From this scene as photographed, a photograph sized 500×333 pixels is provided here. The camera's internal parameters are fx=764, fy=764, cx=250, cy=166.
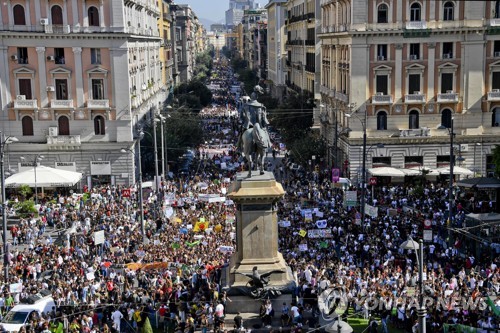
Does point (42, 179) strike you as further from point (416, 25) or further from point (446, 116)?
point (446, 116)

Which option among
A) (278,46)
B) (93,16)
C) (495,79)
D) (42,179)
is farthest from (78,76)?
(278,46)

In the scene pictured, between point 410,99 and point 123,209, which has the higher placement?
point 410,99

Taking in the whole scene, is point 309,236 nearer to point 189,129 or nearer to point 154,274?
point 154,274

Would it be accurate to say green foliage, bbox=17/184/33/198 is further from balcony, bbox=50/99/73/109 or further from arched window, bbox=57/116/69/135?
balcony, bbox=50/99/73/109

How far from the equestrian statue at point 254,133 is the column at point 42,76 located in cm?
3306

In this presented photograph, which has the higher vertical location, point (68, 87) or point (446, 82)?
point (68, 87)

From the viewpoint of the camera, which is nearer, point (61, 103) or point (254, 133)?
point (254, 133)

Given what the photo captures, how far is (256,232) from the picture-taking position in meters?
25.8

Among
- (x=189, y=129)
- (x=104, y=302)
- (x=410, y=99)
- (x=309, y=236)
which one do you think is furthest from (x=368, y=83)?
(x=104, y=302)

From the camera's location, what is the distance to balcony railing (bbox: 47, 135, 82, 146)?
2227 inches

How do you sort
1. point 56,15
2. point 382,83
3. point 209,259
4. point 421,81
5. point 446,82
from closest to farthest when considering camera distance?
1. point 209,259
2. point 56,15
3. point 421,81
4. point 446,82
5. point 382,83

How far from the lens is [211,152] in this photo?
73750mm

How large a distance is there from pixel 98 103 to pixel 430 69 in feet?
81.4

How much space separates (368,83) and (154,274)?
3075cm
